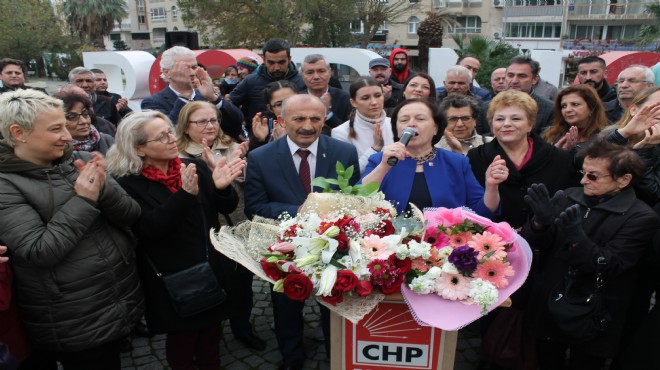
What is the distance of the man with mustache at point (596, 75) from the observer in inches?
222

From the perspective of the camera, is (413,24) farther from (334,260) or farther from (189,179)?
(334,260)

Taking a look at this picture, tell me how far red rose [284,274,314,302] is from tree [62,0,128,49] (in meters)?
44.9

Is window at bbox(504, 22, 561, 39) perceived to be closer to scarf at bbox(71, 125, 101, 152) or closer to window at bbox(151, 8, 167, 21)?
scarf at bbox(71, 125, 101, 152)

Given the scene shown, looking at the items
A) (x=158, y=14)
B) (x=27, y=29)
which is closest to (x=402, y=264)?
(x=27, y=29)

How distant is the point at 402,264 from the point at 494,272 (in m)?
0.44

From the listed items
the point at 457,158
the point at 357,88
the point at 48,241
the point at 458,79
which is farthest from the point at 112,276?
the point at 458,79

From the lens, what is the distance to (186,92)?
4711 mm

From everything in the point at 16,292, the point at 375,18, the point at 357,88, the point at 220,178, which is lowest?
the point at 16,292

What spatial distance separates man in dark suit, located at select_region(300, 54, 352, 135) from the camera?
5.07m

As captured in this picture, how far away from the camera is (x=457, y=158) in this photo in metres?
3.02

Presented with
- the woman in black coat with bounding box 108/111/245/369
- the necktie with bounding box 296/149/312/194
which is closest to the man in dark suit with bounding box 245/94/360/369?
the necktie with bounding box 296/149/312/194

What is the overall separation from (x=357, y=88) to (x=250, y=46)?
2689cm

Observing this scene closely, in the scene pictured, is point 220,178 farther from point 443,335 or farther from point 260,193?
point 443,335

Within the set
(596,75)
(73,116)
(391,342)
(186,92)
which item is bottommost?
(391,342)
